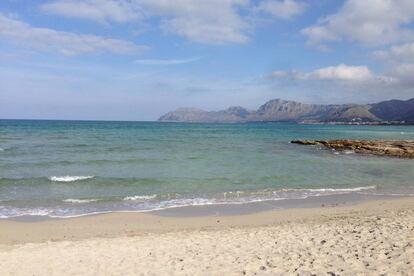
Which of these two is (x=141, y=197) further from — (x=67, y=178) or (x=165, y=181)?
(x=67, y=178)

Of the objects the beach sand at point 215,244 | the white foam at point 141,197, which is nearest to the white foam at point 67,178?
the white foam at point 141,197

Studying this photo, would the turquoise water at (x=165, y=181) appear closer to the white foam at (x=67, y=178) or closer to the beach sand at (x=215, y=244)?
the white foam at (x=67, y=178)

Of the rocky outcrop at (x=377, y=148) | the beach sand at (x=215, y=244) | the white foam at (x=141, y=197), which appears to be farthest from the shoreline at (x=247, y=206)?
the rocky outcrop at (x=377, y=148)

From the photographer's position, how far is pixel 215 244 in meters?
10.1

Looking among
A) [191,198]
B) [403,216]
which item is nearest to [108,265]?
[191,198]

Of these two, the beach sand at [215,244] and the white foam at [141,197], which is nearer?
the beach sand at [215,244]

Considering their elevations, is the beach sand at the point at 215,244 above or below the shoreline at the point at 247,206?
above

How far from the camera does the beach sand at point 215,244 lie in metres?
8.20

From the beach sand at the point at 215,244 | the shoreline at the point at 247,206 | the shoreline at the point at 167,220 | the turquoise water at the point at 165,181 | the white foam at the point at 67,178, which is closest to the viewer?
the beach sand at the point at 215,244

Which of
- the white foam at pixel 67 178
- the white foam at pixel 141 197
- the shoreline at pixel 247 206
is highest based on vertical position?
the white foam at pixel 67 178

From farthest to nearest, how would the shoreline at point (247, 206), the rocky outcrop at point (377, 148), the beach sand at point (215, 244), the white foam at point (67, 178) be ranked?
the rocky outcrop at point (377, 148) < the white foam at point (67, 178) < the shoreline at point (247, 206) < the beach sand at point (215, 244)

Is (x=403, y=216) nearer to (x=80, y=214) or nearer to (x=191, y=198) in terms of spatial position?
(x=191, y=198)

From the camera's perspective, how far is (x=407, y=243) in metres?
9.27

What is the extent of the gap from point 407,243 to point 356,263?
6.50 ft
